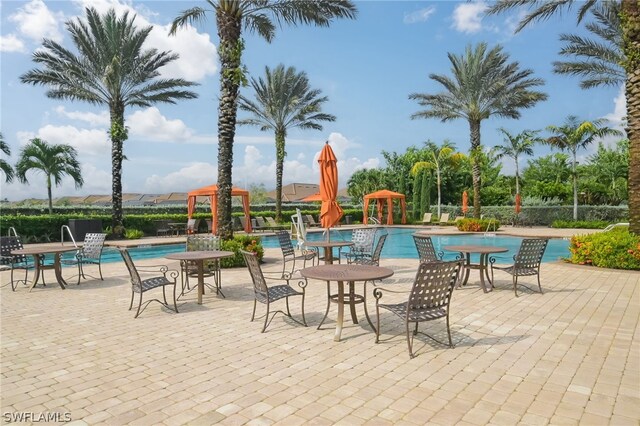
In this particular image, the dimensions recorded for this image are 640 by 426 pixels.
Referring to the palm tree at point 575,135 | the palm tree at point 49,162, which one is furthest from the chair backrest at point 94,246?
the palm tree at point 575,135

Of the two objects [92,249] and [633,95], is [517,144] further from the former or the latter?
[92,249]

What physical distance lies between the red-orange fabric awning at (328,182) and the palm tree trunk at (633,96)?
6.62 m

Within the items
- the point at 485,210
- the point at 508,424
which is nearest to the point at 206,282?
the point at 508,424

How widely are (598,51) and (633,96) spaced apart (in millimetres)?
9481

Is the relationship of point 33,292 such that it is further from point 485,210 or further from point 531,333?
point 485,210

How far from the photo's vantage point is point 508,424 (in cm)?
291

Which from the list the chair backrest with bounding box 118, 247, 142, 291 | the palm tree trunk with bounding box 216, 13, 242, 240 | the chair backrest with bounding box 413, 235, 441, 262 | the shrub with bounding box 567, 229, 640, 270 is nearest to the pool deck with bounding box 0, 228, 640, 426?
the chair backrest with bounding box 118, 247, 142, 291

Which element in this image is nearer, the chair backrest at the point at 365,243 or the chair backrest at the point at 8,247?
the chair backrest at the point at 8,247

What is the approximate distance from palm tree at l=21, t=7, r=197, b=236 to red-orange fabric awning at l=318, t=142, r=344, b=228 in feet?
40.9

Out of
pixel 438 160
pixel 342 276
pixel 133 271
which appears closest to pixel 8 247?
pixel 133 271

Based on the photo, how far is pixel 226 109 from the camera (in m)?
10.6

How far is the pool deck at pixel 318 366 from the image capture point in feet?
10.3

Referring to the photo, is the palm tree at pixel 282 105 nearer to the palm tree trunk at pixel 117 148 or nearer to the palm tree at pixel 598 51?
the palm tree trunk at pixel 117 148

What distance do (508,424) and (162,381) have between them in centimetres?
286
